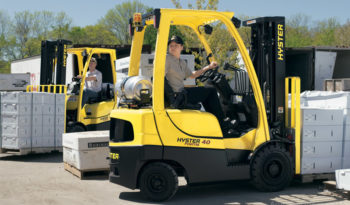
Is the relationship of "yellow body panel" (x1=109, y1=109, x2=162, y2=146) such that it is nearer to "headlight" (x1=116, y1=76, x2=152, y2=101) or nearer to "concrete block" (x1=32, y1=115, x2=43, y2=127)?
"headlight" (x1=116, y1=76, x2=152, y2=101)

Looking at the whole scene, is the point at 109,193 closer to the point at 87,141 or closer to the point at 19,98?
the point at 87,141

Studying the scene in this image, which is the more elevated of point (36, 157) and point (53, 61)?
point (53, 61)

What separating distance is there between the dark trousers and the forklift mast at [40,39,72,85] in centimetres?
623

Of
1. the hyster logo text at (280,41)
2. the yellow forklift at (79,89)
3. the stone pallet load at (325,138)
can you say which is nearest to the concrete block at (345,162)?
the stone pallet load at (325,138)

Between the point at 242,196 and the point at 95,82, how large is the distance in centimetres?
555

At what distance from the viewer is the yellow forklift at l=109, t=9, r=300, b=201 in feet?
18.9

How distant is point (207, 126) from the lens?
600cm

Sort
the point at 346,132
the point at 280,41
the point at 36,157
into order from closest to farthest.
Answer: the point at 280,41 → the point at 346,132 → the point at 36,157

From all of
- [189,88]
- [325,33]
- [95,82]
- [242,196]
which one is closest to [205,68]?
[189,88]

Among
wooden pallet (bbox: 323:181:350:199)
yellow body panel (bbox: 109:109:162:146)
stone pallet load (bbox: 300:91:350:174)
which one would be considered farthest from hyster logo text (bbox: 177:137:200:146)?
wooden pallet (bbox: 323:181:350:199)

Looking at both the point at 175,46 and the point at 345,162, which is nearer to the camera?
the point at 175,46

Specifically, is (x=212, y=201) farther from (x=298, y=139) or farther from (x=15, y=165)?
(x=15, y=165)

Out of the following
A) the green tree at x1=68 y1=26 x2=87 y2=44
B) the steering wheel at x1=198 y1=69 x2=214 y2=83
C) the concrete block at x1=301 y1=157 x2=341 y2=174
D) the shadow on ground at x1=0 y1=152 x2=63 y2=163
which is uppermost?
the green tree at x1=68 y1=26 x2=87 y2=44

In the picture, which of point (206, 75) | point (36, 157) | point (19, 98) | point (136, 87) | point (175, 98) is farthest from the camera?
point (36, 157)
